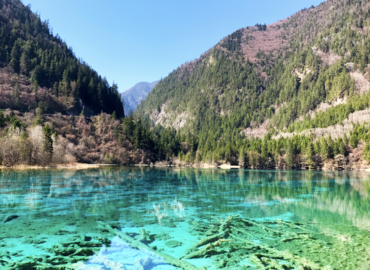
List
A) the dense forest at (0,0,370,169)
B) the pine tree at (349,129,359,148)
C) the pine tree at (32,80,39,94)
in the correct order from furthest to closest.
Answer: the pine tree at (32,80,39,94), the pine tree at (349,129,359,148), the dense forest at (0,0,370,169)

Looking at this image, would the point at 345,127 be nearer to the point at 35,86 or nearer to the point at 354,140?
the point at 354,140

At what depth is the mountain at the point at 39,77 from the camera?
382 feet

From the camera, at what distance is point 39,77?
438ft

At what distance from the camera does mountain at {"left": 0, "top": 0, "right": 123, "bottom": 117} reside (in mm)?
116375

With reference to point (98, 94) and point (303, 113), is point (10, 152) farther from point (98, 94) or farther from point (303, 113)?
point (303, 113)

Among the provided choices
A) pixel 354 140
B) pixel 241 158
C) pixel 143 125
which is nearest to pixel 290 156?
pixel 241 158

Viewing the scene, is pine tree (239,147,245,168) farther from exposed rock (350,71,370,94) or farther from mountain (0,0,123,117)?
exposed rock (350,71,370,94)

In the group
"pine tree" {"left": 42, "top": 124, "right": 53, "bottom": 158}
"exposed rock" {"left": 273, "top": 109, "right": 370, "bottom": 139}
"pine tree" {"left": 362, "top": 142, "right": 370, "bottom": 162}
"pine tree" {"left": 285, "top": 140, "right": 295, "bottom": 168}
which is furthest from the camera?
"exposed rock" {"left": 273, "top": 109, "right": 370, "bottom": 139}

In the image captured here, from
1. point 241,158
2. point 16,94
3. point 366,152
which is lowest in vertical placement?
point 241,158

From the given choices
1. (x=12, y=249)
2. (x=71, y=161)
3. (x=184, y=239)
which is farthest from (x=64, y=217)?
(x=71, y=161)

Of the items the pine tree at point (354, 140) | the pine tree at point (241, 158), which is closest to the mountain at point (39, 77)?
the pine tree at point (241, 158)

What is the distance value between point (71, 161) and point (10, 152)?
2359 centimetres

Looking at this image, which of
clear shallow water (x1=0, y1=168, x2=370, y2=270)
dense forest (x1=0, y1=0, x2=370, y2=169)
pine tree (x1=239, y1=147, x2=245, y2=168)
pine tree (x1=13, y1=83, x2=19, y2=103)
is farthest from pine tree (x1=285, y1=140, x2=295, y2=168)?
pine tree (x1=13, y1=83, x2=19, y2=103)

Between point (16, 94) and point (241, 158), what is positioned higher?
point (16, 94)
